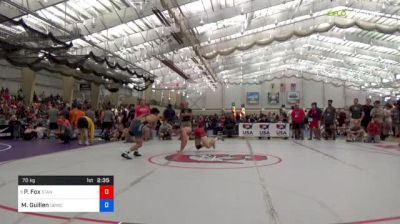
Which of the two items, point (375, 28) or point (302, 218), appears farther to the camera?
point (375, 28)

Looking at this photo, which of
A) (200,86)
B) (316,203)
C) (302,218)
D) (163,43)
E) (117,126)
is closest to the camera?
(302,218)

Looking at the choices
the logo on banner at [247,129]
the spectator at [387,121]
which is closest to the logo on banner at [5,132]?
the logo on banner at [247,129]

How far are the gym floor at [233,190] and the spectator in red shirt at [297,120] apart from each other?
756 cm

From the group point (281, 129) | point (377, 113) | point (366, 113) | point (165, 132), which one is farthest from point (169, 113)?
point (377, 113)

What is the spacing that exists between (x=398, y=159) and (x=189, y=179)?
5.33 meters

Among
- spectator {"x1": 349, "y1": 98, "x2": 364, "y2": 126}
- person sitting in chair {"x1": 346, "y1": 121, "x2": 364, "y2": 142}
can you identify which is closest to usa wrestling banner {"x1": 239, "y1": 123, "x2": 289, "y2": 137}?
person sitting in chair {"x1": 346, "y1": 121, "x2": 364, "y2": 142}

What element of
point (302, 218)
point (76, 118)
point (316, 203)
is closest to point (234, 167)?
point (316, 203)

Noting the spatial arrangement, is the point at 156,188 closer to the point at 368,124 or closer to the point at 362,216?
the point at 362,216

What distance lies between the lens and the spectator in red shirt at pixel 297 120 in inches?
614

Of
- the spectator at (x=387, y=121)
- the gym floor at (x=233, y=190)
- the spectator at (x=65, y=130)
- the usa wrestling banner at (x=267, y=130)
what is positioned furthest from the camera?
the usa wrestling banner at (x=267, y=130)

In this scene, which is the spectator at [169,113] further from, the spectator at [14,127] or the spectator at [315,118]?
the spectator at [14,127]

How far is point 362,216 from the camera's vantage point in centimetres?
359

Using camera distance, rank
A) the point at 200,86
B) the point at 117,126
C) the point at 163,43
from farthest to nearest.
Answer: the point at 200,86 < the point at 163,43 < the point at 117,126

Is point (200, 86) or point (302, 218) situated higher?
point (200, 86)
